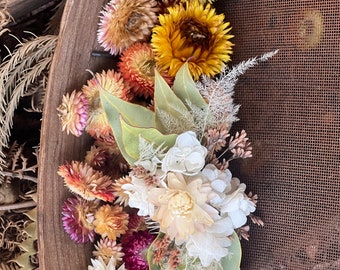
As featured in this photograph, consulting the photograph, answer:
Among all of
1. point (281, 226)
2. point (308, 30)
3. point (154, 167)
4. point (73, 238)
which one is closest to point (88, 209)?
point (73, 238)

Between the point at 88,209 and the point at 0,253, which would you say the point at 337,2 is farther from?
the point at 0,253

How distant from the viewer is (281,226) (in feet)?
2.42

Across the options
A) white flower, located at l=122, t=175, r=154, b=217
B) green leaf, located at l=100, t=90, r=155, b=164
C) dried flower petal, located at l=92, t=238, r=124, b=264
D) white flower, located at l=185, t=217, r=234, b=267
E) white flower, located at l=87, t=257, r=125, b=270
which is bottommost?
white flower, located at l=87, t=257, r=125, b=270

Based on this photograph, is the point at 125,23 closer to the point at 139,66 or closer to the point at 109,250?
the point at 139,66

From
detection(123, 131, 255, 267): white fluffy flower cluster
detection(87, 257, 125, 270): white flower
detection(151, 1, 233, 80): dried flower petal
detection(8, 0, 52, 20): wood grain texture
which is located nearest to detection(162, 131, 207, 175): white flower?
detection(123, 131, 255, 267): white fluffy flower cluster

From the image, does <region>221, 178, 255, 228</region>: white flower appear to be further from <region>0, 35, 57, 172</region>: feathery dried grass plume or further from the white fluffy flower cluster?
<region>0, 35, 57, 172</region>: feathery dried grass plume

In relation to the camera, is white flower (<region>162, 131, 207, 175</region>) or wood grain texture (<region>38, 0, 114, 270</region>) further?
wood grain texture (<region>38, 0, 114, 270</region>)

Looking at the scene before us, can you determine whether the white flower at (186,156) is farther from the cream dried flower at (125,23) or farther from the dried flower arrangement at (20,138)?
the dried flower arrangement at (20,138)

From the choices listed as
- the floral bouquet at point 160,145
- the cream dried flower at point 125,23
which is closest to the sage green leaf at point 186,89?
the floral bouquet at point 160,145

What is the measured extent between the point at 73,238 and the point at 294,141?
1.22ft

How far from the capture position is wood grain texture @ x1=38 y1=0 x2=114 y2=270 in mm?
807

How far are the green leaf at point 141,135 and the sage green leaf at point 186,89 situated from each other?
0.06 meters

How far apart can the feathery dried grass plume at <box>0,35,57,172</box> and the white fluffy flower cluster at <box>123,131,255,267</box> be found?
351 millimetres

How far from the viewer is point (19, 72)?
0.96m
